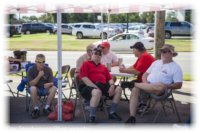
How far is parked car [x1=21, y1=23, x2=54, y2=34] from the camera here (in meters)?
39.0

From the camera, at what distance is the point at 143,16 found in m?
52.1

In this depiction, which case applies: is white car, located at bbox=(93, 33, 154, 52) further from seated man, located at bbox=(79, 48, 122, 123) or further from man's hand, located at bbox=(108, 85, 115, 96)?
man's hand, located at bbox=(108, 85, 115, 96)

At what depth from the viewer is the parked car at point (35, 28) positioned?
1537 inches

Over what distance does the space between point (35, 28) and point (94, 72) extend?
34.4m

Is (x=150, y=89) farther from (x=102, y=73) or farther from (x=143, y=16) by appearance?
(x=143, y=16)

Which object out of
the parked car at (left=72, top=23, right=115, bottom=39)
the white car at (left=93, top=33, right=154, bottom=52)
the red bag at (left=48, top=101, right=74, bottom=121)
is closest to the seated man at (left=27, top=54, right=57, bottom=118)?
the red bag at (left=48, top=101, right=74, bottom=121)

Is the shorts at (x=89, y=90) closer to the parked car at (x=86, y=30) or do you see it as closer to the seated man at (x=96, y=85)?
the seated man at (x=96, y=85)

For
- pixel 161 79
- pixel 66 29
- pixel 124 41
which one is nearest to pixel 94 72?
pixel 161 79

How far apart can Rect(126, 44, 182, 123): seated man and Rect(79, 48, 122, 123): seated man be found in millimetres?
368

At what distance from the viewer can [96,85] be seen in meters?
6.02

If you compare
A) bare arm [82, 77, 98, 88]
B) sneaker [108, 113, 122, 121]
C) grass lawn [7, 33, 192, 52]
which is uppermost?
bare arm [82, 77, 98, 88]

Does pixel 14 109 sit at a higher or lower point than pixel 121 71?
lower

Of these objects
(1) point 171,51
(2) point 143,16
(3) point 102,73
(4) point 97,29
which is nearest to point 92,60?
(3) point 102,73

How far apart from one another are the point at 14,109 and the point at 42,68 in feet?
3.22
